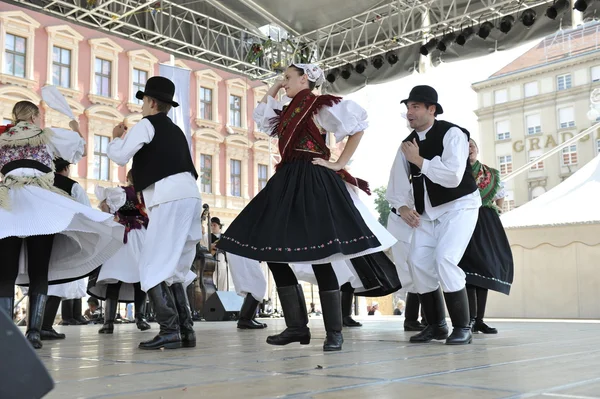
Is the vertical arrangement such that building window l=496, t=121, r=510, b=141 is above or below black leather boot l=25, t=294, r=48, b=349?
above

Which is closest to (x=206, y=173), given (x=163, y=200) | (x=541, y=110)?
(x=163, y=200)

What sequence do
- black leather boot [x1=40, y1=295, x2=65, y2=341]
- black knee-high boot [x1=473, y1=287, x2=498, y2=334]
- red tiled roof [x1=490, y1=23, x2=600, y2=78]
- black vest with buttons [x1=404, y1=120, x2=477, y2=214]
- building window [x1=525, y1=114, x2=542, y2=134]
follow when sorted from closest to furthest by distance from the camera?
black vest with buttons [x1=404, y1=120, x2=477, y2=214] < black leather boot [x1=40, y1=295, x2=65, y2=341] < black knee-high boot [x1=473, y1=287, x2=498, y2=334] < red tiled roof [x1=490, y1=23, x2=600, y2=78] < building window [x1=525, y1=114, x2=542, y2=134]

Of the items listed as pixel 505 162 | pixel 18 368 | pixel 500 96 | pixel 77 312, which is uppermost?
pixel 500 96

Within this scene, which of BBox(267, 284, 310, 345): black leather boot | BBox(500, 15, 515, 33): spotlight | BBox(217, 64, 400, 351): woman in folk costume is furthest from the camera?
BBox(500, 15, 515, 33): spotlight

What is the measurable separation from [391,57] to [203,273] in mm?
4318

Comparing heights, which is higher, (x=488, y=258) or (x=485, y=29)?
(x=485, y=29)

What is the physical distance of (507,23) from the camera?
9.27 m

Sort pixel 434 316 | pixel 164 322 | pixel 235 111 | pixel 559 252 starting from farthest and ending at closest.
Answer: pixel 235 111, pixel 559 252, pixel 434 316, pixel 164 322

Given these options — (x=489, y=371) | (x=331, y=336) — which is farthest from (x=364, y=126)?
(x=489, y=371)

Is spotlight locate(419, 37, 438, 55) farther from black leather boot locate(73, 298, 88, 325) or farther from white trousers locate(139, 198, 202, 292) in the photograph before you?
white trousers locate(139, 198, 202, 292)

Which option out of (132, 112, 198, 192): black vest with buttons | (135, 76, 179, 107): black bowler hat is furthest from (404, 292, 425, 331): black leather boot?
Answer: (135, 76, 179, 107): black bowler hat

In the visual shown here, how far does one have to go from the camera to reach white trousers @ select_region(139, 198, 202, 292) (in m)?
3.66

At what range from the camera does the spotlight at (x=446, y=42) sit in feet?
32.2

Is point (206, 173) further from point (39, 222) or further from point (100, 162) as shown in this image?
point (39, 222)
